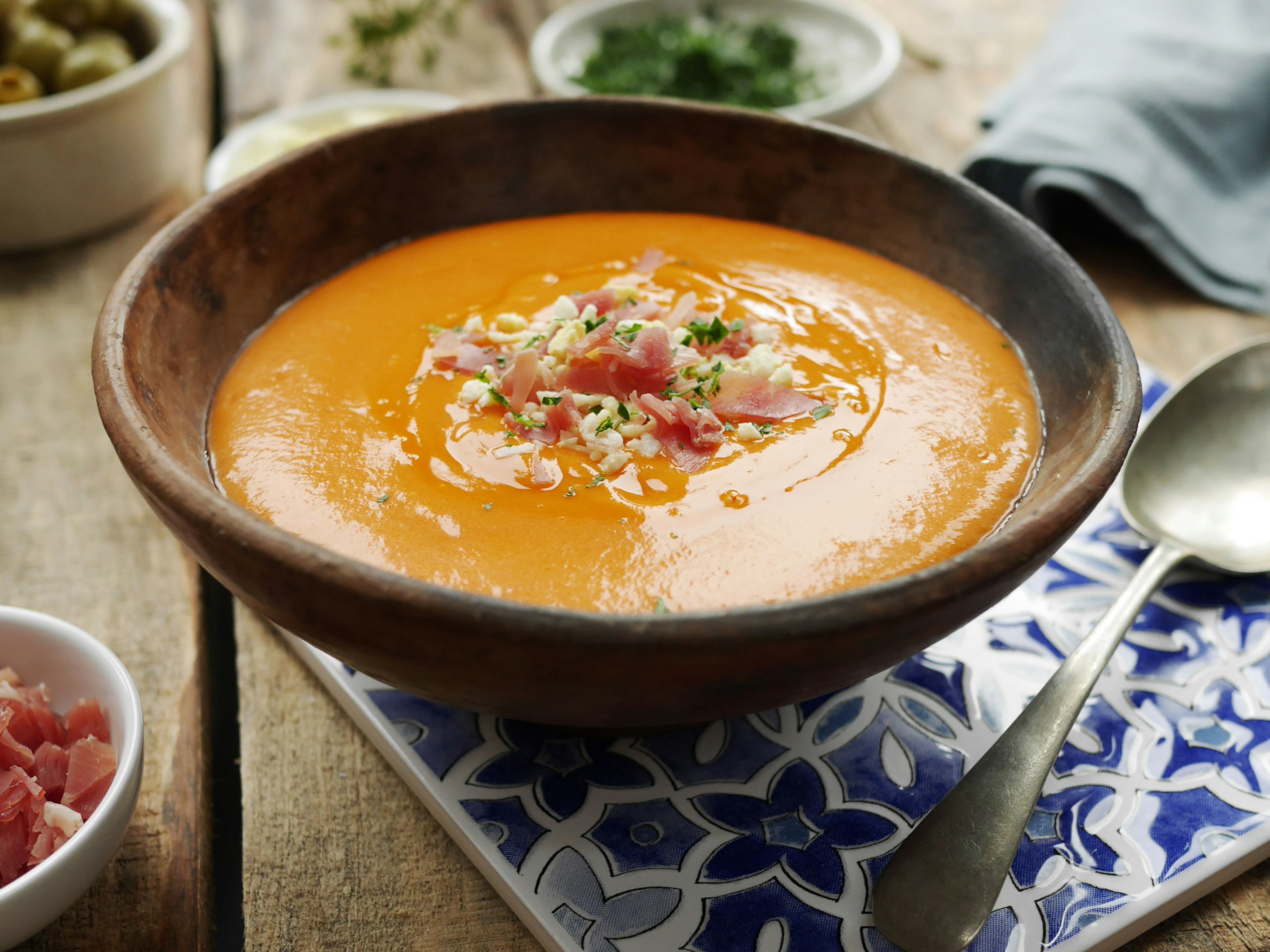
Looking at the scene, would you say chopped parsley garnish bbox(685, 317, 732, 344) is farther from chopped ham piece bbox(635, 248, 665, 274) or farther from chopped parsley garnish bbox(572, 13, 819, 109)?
chopped parsley garnish bbox(572, 13, 819, 109)

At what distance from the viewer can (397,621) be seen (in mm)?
1172

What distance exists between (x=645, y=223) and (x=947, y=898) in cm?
147

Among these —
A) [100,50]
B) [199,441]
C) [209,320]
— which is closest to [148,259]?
[209,320]

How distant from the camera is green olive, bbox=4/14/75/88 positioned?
299 cm

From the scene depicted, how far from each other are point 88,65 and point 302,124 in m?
0.58

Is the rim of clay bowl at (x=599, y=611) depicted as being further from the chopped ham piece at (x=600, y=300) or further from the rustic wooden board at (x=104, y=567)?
the chopped ham piece at (x=600, y=300)

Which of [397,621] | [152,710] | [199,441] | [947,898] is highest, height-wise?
[397,621]

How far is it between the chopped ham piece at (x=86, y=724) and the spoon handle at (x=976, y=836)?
43.0 inches

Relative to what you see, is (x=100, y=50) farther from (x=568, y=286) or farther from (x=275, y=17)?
(x=568, y=286)

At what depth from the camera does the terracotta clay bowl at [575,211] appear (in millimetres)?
1157

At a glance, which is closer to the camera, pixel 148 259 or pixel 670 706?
pixel 670 706

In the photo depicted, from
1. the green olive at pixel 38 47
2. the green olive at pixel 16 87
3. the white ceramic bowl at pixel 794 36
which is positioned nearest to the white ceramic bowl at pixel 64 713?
the green olive at pixel 16 87

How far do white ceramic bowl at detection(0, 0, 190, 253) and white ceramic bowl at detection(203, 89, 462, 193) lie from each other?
6.8 inches

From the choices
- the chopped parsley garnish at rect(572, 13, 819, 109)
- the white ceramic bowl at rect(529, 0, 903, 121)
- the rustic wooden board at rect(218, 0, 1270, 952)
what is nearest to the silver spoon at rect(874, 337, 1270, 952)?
the rustic wooden board at rect(218, 0, 1270, 952)
